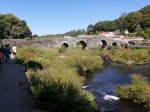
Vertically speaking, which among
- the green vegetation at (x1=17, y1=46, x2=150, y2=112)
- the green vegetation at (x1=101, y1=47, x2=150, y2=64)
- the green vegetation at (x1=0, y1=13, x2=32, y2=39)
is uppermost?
the green vegetation at (x1=0, y1=13, x2=32, y2=39)

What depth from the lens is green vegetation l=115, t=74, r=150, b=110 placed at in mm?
15884

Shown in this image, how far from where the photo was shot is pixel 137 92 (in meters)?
16.5

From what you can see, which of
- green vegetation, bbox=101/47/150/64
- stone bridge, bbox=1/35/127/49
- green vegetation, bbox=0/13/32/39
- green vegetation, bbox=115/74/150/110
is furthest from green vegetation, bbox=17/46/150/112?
green vegetation, bbox=0/13/32/39

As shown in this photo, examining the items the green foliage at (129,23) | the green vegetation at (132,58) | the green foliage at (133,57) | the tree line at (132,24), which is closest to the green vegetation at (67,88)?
the green vegetation at (132,58)

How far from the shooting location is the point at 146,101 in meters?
15.8

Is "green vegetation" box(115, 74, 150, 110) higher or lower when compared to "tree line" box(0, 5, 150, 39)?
lower

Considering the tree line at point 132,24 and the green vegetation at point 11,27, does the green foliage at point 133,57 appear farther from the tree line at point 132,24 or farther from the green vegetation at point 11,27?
the tree line at point 132,24

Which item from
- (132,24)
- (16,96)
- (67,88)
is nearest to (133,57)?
(67,88)

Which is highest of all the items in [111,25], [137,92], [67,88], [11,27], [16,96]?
[111,25]

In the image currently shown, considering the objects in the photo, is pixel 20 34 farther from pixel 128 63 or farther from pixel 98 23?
pixel 98 23

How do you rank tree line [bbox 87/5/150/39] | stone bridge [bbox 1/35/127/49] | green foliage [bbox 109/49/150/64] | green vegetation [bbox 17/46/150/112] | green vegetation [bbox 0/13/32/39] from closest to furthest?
green vegetation [bbox 17/46/150/112] < green foliage [bbox 109/49/150/64] < stone bridge [bbox 1/35/127/49] < green vegetation [bbox 0/13/32/39] < tree line [bbox 87/5/150/39]

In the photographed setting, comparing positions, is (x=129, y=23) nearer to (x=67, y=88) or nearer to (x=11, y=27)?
(x=11, y=27)

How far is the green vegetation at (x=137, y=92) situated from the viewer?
52.1 feet

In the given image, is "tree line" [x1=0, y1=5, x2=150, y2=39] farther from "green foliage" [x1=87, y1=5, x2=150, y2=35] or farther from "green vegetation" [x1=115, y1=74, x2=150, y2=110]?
"green vegetation" [x1=115, y1=74, x2=150, y2=110]
